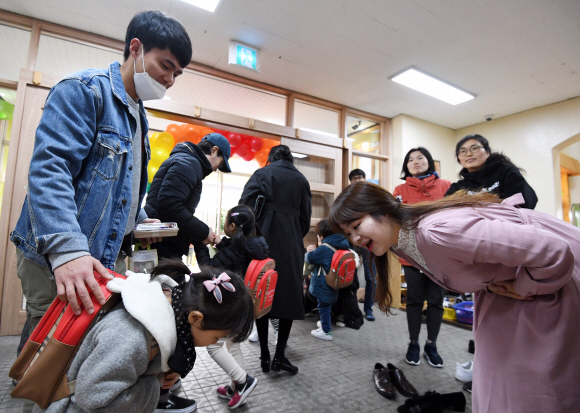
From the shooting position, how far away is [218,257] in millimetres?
2021

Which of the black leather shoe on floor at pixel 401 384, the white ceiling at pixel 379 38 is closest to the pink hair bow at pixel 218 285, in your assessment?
the black leather shoe on floor at pixel 401 384

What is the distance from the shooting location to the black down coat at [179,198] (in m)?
1.81

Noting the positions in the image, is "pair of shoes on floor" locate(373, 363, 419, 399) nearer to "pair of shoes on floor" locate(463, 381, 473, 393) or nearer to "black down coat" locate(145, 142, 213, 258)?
"pair of shoes on floor" locate(463, 381, 473, 393)

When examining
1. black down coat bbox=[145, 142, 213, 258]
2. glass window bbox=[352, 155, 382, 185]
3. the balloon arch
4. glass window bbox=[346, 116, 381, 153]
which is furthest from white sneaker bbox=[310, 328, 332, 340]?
glass window bbox=[346, 116, 381, 153]

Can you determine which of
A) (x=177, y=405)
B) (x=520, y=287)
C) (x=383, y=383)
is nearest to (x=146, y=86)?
(x=520, y=287)

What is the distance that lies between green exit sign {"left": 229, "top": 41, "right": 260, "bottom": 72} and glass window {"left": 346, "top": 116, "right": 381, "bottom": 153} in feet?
7.54

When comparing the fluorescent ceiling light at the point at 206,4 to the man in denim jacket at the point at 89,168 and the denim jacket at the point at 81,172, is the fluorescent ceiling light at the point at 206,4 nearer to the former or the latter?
the man in denim jacket at the point at 89,168

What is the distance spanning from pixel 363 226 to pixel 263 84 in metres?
3.72

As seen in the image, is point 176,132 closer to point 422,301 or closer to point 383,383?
point 422,301

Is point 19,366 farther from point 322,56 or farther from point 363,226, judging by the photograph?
point 322,56

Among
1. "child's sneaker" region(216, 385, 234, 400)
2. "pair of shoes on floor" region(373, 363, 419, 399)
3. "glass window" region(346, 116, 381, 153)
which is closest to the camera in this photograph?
"child's sneaker" region(216, 385, 234, 400)

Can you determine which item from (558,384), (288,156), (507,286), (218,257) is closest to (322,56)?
(288,156)

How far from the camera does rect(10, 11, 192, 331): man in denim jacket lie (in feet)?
2.65

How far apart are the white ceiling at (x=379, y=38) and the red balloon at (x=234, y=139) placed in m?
0.83
